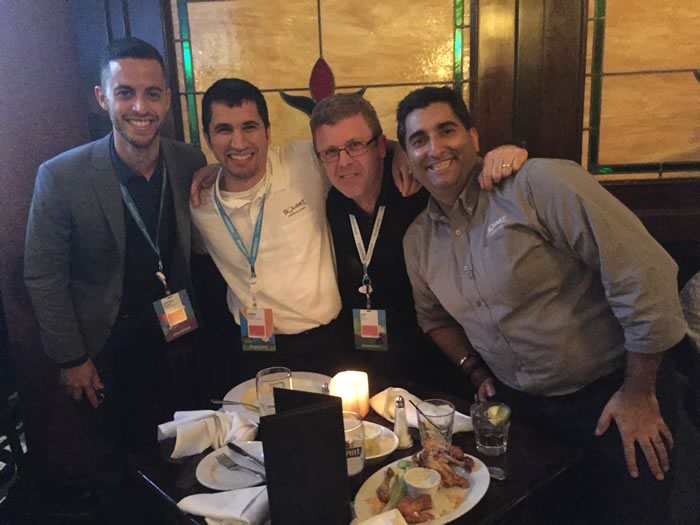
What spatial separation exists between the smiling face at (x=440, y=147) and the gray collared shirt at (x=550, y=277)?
7cm

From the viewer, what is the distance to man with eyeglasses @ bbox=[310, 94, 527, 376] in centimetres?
201

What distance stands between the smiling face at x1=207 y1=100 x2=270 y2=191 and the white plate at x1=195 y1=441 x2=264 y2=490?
1051 millimetres

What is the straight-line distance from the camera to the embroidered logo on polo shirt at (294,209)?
7.06 ft

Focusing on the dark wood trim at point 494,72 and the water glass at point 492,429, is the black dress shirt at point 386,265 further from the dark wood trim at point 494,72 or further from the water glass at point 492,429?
the water glass at point 492,429

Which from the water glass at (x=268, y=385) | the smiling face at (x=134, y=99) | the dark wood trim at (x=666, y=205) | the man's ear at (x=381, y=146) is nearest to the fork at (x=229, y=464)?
the water glass at (x=268, y=385)

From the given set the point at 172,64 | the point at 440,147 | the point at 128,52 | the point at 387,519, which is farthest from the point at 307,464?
the point at 172,64

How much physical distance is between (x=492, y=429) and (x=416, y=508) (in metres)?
0.31

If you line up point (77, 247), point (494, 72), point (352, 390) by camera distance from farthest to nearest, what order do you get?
point (494, 72), point (77, 247), point (352, 390)

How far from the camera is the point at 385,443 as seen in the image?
1.42 m

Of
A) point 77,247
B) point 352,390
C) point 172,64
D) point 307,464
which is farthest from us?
point 172,64

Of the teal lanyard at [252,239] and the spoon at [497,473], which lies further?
the teal lanyard at [252,239]

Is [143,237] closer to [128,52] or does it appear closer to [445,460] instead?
[128,52]

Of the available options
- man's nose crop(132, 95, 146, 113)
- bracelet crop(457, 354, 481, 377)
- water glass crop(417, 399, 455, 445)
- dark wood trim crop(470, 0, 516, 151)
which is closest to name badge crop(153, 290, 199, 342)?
man's nose crop(132, 95, 146, 113)

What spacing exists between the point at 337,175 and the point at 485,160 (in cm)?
50
